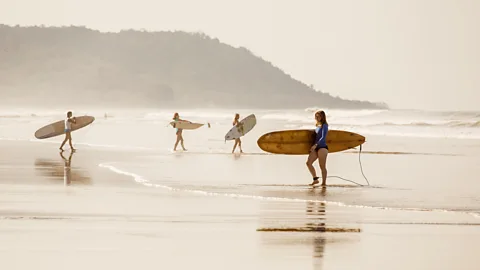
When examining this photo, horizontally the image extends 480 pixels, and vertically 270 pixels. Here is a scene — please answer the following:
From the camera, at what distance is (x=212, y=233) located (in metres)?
10.3

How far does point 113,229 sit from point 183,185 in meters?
5.78

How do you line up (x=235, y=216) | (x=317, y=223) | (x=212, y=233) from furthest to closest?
(x=235, y=216) → (x=317, y=223) → (x=212, y=233)

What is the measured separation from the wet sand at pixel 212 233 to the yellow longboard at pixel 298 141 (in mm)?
3234

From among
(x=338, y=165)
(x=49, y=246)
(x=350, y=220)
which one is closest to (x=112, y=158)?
(x=338, y=165)

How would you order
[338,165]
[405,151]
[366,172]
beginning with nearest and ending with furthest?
[366,172] < [338,165] < [405,151]

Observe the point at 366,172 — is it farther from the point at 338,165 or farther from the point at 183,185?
the point at 183,185

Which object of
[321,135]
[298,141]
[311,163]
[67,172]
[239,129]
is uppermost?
[239,129]

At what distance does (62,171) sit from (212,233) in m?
9.52

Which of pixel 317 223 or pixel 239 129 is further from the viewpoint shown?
pixel 239 129

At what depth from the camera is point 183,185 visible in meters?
16.1

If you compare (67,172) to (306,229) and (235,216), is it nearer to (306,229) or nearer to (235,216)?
(235,216)

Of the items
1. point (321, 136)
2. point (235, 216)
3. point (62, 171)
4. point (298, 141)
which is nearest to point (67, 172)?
point (62, 171)

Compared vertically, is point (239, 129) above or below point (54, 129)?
above

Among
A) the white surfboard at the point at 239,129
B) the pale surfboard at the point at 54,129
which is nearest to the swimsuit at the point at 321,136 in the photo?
the white surfboard at the point at 239,129
